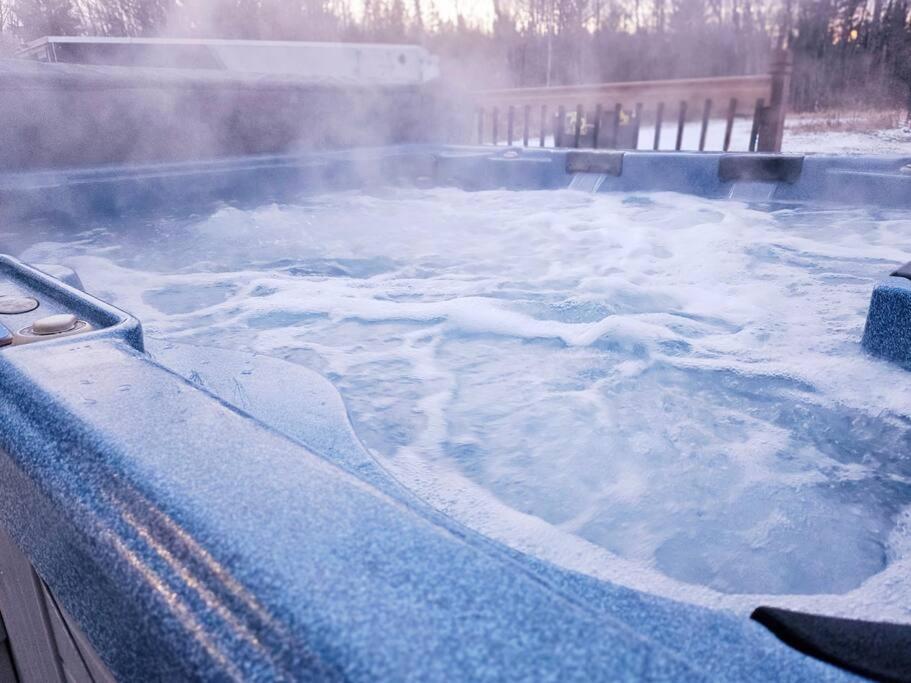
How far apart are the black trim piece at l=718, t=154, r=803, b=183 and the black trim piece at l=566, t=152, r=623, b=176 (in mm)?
694

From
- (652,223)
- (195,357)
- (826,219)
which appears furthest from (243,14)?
(195,357)

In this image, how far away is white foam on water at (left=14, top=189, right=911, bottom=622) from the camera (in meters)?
1.12

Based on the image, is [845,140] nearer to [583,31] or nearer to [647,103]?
[647,103]

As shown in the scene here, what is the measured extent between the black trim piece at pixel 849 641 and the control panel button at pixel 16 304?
3.88ft

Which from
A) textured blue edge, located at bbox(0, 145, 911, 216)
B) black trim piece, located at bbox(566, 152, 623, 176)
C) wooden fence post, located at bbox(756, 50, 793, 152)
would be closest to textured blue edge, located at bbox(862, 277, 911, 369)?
textured blue edge, located at bbox(0, 145, 911, 216)

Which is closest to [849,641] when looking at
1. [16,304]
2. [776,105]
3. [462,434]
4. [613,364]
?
[462,434]

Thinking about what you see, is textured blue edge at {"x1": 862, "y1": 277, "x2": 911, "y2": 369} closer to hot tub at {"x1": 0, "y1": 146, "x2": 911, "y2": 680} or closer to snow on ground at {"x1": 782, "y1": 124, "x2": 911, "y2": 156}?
hot tub at {"x1": 0, "y1": 146, "x2": 911, "y2": 680}

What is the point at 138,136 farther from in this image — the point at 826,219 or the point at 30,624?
the point at 826,219

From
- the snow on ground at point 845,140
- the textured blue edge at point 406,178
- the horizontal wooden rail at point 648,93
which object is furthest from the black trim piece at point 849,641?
the snow on ground at point 845,140

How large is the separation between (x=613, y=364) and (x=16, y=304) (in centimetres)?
151

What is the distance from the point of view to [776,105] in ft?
14.6

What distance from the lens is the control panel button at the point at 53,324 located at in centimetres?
93

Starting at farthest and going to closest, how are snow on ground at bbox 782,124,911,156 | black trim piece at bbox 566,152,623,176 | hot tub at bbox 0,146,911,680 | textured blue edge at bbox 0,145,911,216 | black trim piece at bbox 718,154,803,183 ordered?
snow on ground at bbox 782,124,911,156, black trim piece at bbox 566,152,623,176, black trim piece at bbox 718,154,803,183, textured blue edge at bbox 0,145,911,216, hot tub at bbox 0,146,911,680

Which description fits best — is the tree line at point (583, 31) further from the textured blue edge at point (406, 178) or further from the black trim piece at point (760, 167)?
the black trim piece at point (760, 167)
